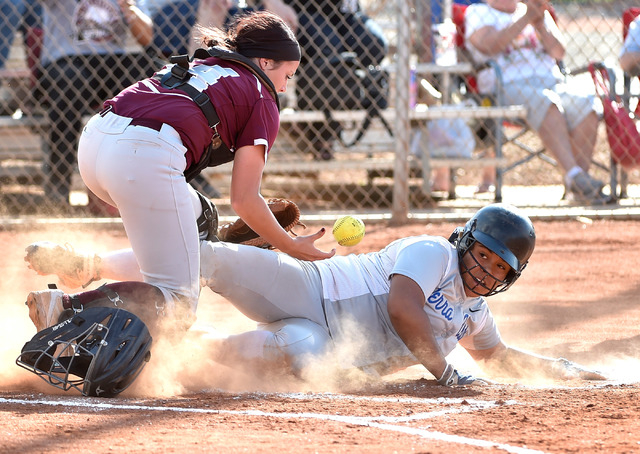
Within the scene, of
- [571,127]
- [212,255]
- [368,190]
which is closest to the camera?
[212,255]

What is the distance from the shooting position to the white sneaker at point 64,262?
3902 millimetres

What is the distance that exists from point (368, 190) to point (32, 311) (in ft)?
21.9

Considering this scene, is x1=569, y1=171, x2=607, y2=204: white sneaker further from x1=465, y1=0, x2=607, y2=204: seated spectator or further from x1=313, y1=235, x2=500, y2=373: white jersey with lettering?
A: x1=313, y1=235, x2=500, y2=373: white jersey with lettering

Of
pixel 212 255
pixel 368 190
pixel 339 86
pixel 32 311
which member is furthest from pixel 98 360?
pixel 368 190

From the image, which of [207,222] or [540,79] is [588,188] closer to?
[540,79]

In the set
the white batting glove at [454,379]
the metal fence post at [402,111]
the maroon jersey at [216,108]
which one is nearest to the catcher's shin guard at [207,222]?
the maroon jersey at [216,108]

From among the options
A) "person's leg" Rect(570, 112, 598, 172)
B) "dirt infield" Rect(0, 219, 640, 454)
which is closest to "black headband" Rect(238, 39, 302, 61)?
"dirt infield" Rect(0, 219, 640, 454)

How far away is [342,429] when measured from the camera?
9.07 feet

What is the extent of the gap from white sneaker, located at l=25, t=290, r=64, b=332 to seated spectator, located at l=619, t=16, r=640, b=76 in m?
6.32

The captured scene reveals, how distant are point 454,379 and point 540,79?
5.41 m

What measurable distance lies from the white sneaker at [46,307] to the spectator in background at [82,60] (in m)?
4.72

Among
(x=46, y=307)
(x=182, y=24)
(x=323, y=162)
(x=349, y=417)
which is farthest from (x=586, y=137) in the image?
(x=46, y=307)

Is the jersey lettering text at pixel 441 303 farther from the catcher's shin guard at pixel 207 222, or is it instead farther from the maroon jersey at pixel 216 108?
the catcher's shin guard at pixel 207 222

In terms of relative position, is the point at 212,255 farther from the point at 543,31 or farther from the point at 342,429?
the point at 543,31
